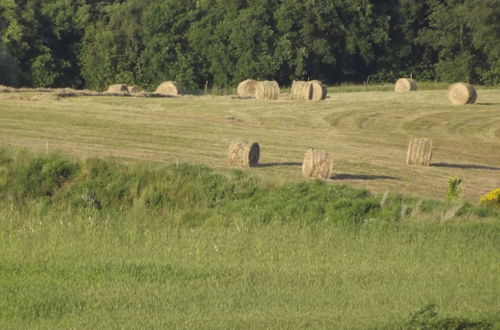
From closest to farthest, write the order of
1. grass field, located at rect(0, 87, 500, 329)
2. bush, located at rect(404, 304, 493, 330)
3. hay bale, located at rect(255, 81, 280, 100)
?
bush, located at rect(404, 304, 493, 330)
grass field, located at rect(0, 87, 500, 329)
hay bale, located at rect(255, 81, 280, 100)

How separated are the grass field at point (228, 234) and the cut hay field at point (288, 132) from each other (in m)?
0.16

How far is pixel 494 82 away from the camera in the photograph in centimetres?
6850

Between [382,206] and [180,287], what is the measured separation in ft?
23.7

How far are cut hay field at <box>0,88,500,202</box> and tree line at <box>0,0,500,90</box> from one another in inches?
526

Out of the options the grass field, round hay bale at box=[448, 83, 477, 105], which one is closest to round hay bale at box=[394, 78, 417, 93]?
round hay bale at box=[448, 83, 477, 105]

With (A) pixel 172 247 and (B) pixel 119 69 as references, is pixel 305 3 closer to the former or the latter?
(B) pixel 119 69

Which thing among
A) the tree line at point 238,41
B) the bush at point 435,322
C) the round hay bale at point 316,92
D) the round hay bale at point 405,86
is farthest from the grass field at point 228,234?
the tree line at point 238,41

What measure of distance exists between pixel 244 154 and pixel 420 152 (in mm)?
5519

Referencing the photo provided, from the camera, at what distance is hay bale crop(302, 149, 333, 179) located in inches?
1018

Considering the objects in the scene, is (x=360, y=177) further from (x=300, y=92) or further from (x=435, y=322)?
(x=300, y=92)

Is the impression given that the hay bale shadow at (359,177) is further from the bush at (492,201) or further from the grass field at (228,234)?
the bush at (492,201)

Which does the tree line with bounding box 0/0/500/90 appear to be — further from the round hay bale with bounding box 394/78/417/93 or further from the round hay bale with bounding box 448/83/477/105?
the round hay bale with bounding box 448/83/477/105

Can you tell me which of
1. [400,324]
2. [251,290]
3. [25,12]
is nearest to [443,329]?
[400,324]

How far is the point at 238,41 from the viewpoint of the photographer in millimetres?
65812
